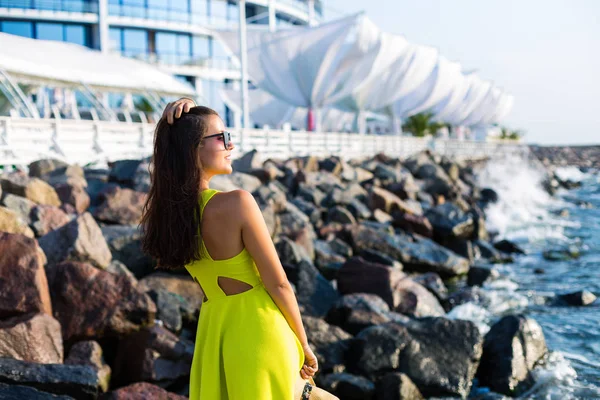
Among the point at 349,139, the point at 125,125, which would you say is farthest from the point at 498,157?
the point at 125,125

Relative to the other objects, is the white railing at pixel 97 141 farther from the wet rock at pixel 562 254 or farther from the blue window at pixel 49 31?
the blue window at pixel 49 31

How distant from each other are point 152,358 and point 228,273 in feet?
10.9

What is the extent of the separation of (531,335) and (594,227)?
14961mm

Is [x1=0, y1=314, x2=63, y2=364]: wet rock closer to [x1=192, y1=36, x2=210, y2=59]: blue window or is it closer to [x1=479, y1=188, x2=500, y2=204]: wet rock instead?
[x1=479, y1=188, x2=500, y2=204]: wet rock

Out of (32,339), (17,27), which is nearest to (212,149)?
(32,339)

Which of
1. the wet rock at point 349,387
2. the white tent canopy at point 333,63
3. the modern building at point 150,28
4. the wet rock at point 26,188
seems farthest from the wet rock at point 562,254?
the modern building at point 150,28

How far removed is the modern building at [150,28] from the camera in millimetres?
44219

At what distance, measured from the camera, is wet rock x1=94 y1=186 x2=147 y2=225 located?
30.8ft

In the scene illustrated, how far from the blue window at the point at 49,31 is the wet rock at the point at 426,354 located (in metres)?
42.9

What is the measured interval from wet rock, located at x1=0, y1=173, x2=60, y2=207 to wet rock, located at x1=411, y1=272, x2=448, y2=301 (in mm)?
5031

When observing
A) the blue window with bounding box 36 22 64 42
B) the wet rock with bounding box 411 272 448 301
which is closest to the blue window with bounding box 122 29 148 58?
the blue window with bounding box 36 22 64 42

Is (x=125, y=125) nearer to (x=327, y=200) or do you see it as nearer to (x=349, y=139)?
(x=327, y=200)

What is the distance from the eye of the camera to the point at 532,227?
776 inches

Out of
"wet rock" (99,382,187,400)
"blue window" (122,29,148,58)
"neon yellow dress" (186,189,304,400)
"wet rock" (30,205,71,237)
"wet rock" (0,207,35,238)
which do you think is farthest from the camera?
"blue window" (122,29,148,58)
